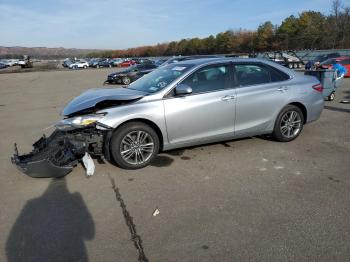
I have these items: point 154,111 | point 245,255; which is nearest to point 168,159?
point 154,111

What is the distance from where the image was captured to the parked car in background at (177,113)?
479 centimetres

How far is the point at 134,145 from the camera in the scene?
4992mm

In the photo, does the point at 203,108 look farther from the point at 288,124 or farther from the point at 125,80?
the point at 125,80

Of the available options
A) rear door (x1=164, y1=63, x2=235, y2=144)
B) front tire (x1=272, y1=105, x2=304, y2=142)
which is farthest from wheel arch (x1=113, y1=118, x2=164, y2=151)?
front tire (x1=272, y1=105, x2=304, y2=142)

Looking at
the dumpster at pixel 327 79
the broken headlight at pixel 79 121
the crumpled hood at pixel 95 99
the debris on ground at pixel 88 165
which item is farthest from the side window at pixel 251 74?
the dumpster at pixel 327 79

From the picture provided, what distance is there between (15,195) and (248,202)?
9.80 ft

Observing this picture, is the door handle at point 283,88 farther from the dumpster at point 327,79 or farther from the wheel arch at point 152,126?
the dumpster at point 327,79

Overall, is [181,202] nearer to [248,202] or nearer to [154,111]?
[248,202]

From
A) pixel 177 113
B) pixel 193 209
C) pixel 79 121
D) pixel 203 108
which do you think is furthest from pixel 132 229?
pixel 203 108

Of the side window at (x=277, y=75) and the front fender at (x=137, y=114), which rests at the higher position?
the side window at (x=277, y=75)

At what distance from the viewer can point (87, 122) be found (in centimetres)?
474

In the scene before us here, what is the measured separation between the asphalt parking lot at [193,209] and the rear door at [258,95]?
0.50 m

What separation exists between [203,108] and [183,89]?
0.49 m

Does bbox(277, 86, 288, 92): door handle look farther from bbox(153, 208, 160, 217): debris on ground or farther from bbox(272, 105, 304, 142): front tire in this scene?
bbox(153, 208, 160, 217): debris on ground
